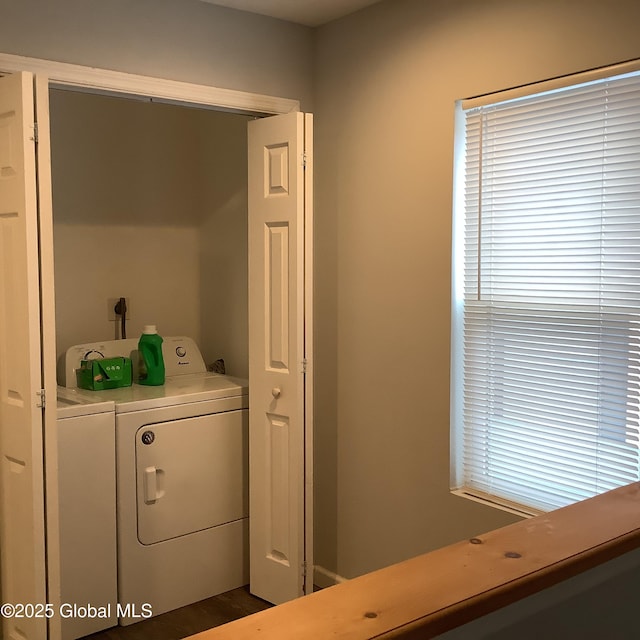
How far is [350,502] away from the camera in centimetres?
342

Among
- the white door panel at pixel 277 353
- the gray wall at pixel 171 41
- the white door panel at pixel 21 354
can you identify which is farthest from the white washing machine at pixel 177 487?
the gray wall at pixel 171 41

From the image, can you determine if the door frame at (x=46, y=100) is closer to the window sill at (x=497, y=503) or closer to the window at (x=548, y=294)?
the window at (x=548, y=294)

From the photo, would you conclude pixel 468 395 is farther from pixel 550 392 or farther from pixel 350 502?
pixel 350 502

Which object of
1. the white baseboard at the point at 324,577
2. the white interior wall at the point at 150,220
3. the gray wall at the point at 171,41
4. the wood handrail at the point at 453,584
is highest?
the gray wall at the point at 171,41

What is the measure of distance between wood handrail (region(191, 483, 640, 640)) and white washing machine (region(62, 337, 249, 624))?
2.30 metres

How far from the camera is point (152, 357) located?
12.0 ft

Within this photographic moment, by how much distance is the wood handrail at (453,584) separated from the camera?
0.94 metres

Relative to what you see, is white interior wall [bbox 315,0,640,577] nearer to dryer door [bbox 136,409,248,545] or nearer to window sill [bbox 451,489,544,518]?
window sill [bbox 451,489,544,518]

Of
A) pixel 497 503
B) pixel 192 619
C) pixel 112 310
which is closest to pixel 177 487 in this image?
pixel 192 619

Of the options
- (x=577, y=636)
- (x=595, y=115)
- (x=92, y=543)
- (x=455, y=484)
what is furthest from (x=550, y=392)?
(x=92, y=543)

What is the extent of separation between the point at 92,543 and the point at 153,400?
64cm

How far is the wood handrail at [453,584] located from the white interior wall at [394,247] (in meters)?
1.50

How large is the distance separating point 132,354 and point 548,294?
2.15 metres

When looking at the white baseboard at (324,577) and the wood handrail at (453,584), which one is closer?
the wood handrail at (453,584)
